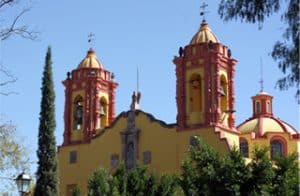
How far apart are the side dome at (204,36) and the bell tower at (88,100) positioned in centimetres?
656

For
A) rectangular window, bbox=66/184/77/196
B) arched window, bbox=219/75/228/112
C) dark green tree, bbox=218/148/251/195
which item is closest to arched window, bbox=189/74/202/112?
arched window, bbox=219/75/228/112

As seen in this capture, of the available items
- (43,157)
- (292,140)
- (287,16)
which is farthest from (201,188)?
(292,140)

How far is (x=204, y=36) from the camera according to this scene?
3462 centimetres

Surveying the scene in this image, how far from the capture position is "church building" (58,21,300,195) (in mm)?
33438

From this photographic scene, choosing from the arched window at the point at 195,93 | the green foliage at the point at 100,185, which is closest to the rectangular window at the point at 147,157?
the arched window at the point at 195,93

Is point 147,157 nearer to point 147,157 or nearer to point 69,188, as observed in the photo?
point 147,157

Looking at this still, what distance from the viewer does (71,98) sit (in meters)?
39.0

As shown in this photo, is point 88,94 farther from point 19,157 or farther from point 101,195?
point 19,157

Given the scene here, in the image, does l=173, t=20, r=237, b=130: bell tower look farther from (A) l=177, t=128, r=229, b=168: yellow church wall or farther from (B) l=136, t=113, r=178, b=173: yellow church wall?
(B) l=136, t=113, r=178, b=173: yellow church wall

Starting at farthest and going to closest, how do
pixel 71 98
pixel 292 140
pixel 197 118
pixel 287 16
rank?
pixel 71 98, pixel 292 140, pixel 197 118, pixel 287 16

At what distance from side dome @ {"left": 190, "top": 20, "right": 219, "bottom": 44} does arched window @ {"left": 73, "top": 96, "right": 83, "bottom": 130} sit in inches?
307

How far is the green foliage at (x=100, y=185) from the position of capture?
86.7ft

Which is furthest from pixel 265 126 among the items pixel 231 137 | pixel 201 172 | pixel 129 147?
pixel 201 172

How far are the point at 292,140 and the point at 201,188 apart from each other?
16625mm
